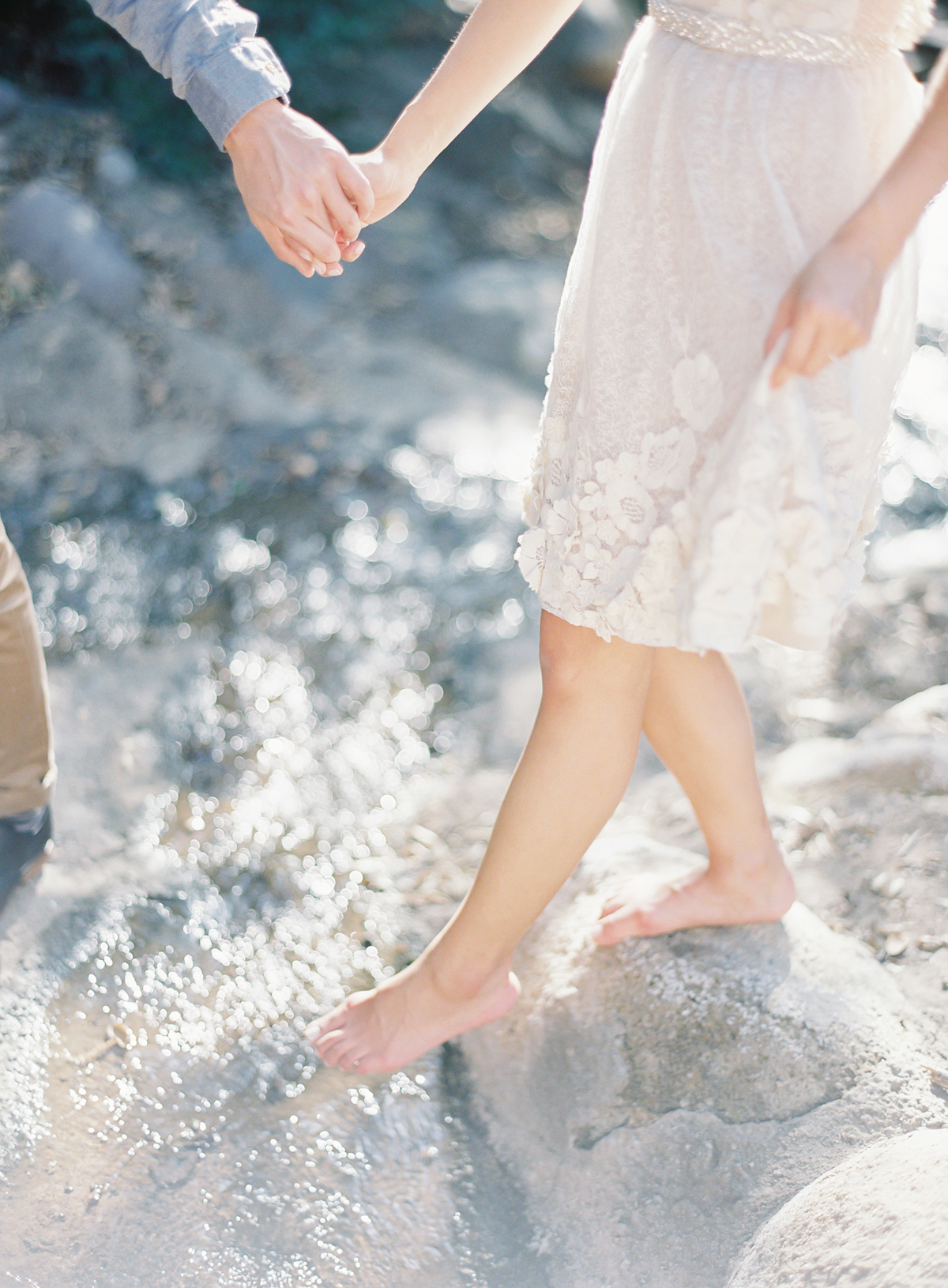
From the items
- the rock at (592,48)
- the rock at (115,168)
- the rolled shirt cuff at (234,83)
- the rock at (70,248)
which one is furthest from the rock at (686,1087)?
the rock at (592,48)

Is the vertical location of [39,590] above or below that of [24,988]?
below

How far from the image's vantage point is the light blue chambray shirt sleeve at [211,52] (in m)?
1.30

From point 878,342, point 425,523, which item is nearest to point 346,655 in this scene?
point 425,523

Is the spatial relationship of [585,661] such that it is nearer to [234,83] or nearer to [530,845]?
[530,845]

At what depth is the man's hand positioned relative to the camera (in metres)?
1.29

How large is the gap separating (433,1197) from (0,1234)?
0.57 metres

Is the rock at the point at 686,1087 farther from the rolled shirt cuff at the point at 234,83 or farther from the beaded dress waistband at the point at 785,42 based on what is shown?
the rolled shirt cuff at the point at 234,83

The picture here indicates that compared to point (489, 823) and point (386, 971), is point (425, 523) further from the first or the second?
point (386, 971)

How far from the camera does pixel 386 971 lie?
6.10ft

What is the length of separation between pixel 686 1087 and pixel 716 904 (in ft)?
0.93

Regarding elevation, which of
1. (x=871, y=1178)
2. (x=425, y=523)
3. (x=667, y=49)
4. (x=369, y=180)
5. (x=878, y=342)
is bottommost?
(x=425, y=523)

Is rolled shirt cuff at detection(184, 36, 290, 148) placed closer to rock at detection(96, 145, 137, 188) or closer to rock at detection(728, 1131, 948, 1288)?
rock at detection(728, 1131, 948, 1288)

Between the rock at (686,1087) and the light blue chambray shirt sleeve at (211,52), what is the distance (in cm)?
137

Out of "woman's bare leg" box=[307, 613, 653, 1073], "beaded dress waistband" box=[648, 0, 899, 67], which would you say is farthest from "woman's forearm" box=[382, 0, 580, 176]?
"woman's bare leg" box=[307, 613, 653, 1073]
